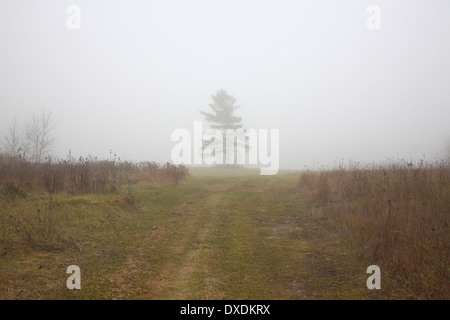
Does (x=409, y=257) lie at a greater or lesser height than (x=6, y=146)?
lesser

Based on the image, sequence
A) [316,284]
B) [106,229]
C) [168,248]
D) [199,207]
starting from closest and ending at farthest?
[316,284], [168,248], [106,229], [199,207]

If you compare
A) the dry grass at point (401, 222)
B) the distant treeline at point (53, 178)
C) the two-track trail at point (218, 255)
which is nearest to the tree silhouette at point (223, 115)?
the distant treeline at point (53, 178)

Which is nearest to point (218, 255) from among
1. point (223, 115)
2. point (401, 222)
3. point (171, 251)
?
point (171, 251)

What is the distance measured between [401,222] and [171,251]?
A: 5.67 metres

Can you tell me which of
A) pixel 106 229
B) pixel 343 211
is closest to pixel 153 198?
pixel 106 229

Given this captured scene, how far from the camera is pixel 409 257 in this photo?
5516 mm

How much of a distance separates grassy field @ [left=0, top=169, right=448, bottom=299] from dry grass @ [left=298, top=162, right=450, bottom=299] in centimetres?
35

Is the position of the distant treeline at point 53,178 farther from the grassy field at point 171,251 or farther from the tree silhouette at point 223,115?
the tree silhouette at point 223,115

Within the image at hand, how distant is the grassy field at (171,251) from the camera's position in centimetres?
500

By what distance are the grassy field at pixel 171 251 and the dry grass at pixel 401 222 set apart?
0.35m
